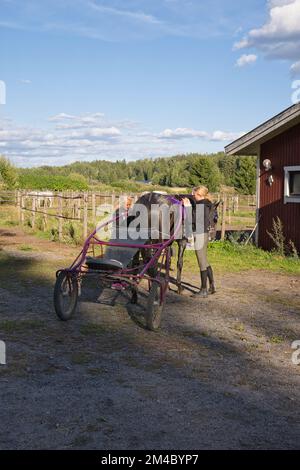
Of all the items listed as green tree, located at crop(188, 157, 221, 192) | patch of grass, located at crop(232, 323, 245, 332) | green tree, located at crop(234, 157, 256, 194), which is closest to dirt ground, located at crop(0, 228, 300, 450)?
patch of grass, located at crop(232, 323, 245, 332)

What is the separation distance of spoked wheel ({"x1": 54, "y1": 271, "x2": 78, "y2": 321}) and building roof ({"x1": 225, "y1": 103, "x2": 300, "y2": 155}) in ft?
28.4

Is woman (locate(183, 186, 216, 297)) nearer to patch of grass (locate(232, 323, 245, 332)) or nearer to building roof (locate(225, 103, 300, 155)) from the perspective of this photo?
patch of grass (locate(232, 323, 245, 332))

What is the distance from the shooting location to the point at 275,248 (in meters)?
15.1

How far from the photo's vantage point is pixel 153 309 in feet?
23.2

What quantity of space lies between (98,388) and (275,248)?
1093 cm

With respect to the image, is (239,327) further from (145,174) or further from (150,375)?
(145,174)

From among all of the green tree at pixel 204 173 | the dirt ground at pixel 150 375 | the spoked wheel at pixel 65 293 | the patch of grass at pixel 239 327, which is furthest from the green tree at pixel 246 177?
the spoked wheel at pixel 65 293

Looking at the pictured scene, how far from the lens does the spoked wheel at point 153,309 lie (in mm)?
6970

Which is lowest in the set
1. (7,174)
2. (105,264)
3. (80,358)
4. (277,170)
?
(80,358)

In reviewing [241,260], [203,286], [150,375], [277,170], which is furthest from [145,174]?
[150,375]

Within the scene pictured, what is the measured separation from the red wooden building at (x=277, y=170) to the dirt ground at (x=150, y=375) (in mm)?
5722

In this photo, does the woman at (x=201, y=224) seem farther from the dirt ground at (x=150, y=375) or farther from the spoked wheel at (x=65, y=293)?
the spoked wheel at (x=65, y=293)

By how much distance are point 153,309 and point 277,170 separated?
919cm
